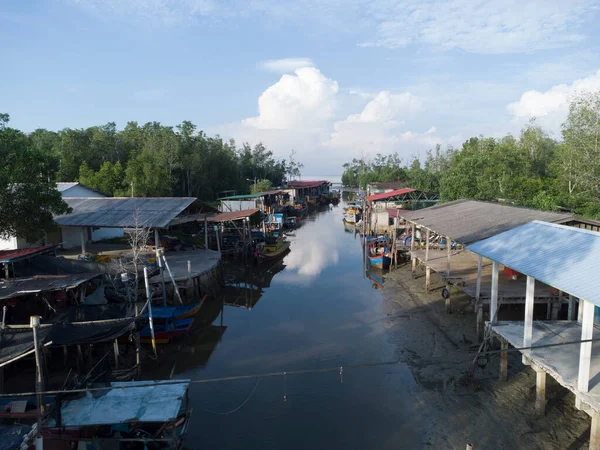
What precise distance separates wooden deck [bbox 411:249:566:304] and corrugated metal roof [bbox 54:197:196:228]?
13783 mm

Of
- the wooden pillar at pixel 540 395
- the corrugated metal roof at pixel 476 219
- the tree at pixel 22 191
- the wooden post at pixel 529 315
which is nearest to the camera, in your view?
the wooden pillar at pixel 540 395

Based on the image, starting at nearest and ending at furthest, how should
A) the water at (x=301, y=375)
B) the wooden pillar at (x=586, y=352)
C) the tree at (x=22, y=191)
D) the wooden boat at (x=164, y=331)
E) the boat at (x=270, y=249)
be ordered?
the wooden pillar at (x=586, y=352)
the water at (x=301, y=375)
the wooden boat at (x=164, y=331)
the tree at (x=22, y=191)
the boat at (x=270, y=249)

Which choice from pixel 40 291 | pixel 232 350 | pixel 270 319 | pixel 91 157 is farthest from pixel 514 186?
pixel 91 157

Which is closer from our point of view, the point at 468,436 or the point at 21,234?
the point at 468,436

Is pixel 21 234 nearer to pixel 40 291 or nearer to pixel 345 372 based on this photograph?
pixel 40 291

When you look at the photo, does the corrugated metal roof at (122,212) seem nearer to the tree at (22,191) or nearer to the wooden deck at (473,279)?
the tree at (22,191)

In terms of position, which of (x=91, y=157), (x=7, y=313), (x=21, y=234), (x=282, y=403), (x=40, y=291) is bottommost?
(x=282, y=403)

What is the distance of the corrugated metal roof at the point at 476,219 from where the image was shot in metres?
16.6

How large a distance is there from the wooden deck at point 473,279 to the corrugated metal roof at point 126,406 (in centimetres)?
1103

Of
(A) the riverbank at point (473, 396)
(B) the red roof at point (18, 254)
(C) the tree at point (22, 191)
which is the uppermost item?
(C) the tree at point (22, 191)

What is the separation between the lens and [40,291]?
13375mm

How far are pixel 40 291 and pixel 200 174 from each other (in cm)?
4390

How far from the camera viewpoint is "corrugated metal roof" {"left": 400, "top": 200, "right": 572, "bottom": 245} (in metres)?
16.6

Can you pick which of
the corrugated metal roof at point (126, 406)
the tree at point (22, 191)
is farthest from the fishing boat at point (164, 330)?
the tree at point (22, 191)
